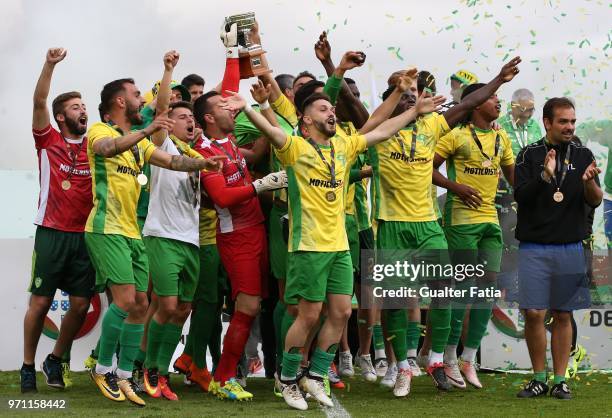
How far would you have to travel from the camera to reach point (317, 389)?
9117 mm

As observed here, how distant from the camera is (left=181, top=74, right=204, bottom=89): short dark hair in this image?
11.9 metres

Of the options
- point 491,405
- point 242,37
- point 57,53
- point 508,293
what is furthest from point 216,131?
point 508,293

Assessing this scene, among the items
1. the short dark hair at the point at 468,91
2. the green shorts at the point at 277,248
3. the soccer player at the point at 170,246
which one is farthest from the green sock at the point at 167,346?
the short dark hair at the point at 468,91

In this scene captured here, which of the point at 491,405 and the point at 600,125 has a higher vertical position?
the point at 600,125

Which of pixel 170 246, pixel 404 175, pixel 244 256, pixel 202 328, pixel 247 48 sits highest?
pixel 247 48

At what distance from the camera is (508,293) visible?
40.8ft

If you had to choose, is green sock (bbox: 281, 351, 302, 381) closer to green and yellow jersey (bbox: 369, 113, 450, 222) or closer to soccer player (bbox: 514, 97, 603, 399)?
green and yellow jersey (bbox: 369, 113, 450, 222)

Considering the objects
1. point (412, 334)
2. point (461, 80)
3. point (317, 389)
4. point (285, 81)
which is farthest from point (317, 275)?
point (461, 80)

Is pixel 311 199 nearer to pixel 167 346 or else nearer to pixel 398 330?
pixel 398 330

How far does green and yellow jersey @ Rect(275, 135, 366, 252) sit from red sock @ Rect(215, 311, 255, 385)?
0.93m

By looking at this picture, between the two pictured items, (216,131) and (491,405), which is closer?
(491,405)

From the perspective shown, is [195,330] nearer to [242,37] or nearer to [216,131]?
[216,131]

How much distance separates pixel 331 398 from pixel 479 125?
310 centimetres

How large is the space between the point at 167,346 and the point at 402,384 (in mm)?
2046
